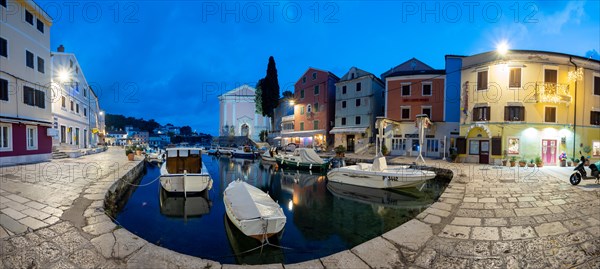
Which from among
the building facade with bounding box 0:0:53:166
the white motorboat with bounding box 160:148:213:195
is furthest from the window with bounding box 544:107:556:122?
the building facade with bounding box 0:0:53:166

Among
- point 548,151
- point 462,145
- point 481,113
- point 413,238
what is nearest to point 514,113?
point 481,113

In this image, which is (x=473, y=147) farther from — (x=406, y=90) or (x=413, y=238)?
(x=413, y=238)

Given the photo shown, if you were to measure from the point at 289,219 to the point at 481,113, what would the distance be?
18.4 meters

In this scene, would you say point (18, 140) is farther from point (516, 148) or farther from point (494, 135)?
point (516, 148)

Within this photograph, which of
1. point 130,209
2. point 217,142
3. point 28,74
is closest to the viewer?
point 130,209

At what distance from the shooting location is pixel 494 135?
19.6 m

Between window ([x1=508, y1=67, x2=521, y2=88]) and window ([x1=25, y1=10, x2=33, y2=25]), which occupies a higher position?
window ([x1=25, y1=10, x2=33, y2=25])

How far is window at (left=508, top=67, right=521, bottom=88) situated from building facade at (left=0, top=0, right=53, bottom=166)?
1315 inches

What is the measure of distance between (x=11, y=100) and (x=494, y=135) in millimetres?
33236

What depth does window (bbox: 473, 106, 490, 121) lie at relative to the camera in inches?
784

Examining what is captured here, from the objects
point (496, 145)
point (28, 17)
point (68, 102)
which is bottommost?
point (496, 145)

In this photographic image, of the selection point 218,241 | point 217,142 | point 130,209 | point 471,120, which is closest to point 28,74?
point 130,209

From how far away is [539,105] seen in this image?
18.8 metres

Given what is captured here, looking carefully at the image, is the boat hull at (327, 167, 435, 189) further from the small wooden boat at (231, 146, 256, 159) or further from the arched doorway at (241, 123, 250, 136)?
the arched doorway at (241, 123, 250, 136)
